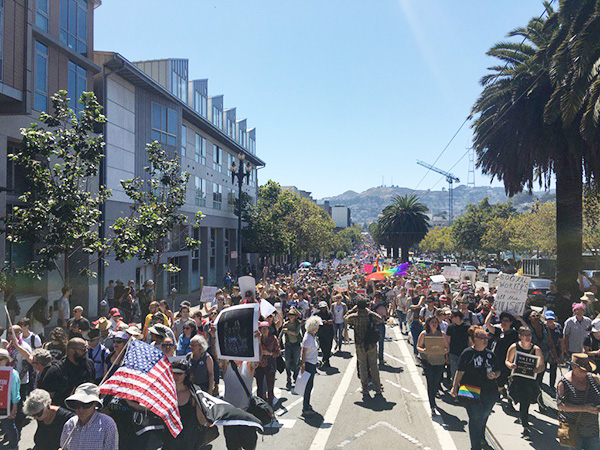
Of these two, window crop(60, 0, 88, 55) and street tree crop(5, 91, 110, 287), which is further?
window crop(60, 0, 88, 55)

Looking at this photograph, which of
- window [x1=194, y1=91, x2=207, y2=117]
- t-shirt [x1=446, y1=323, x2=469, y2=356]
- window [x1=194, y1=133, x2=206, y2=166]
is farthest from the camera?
window [x1=194, y1=91, x2=207, y2=117]

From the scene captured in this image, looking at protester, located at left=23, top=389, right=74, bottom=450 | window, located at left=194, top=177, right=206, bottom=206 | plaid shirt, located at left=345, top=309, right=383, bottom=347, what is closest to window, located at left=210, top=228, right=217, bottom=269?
window, located at left=194, top=177, right=206, bottom=206

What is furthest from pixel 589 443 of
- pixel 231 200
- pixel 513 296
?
pixel 231 200

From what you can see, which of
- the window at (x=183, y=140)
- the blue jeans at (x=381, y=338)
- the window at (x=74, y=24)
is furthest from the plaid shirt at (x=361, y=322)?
the window at (x=183, y=140)

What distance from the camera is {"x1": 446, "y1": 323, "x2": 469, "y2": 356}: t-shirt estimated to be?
914cm

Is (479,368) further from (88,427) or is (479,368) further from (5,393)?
(5,393)

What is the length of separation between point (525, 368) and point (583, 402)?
61.1 inches

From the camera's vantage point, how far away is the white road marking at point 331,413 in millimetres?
7219

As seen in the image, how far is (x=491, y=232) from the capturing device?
57781 mm

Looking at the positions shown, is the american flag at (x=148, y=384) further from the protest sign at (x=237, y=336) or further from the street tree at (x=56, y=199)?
the street tree at (x=56, y=199)

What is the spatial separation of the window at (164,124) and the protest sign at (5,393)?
22945 mm

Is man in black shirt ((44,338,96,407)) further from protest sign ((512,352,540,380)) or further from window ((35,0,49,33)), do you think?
window ((35,0,49,33))

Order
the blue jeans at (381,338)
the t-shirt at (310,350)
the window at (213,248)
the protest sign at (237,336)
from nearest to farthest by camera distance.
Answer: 1. the protest sign at (237,336)
2. the t-shirt at (310,350)
3. the blue jeans at (381,338)
4. the window at (213,248)

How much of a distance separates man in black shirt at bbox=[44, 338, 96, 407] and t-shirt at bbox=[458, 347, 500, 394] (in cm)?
488
